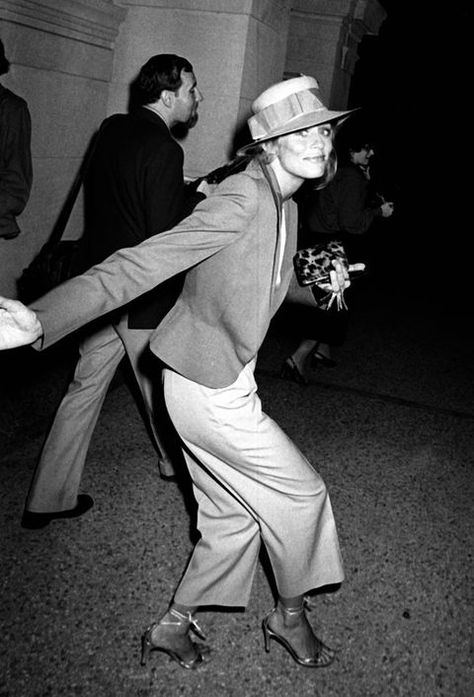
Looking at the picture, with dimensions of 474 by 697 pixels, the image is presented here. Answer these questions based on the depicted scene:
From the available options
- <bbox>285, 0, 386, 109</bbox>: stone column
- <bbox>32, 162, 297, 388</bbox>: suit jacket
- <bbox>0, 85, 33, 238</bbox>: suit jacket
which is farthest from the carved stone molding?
<bbox>32, 162, 297, 388</bbox>: suit jacket

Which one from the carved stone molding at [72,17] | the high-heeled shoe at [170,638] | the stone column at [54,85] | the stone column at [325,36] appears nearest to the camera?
the high-heeled shoe at [170,638]

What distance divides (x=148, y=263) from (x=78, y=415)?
4.70 ft

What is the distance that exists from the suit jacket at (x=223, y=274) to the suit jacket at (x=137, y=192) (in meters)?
0.95

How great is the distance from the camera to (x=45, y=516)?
333cm

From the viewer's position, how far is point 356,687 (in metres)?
2.58

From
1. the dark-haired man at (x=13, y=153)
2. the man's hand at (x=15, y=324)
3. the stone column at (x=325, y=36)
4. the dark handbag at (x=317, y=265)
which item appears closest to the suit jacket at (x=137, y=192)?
the dark-haired man at (x=13, y=153)

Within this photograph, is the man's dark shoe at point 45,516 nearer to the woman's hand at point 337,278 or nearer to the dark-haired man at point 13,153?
Answer: the woman's hand at point 337,278

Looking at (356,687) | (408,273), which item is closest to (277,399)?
(356,687)

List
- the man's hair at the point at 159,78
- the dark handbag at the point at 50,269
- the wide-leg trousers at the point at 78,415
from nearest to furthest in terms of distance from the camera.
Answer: the wide-leg trousers at the point at 78,415, the man's hair at the point at 159,78, the dark handbag at the point at 50,269

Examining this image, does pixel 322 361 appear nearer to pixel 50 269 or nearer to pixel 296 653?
pixel 50 269

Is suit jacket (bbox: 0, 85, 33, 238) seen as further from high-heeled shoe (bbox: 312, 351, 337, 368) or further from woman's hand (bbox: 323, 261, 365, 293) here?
high-heeled shoe (bbox: 312, 351, 337, 368)

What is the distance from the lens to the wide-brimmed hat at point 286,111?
2.35 metres

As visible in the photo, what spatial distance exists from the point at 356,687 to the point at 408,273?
990 centimetres

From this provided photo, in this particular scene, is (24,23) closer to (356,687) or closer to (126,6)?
(126,6)
